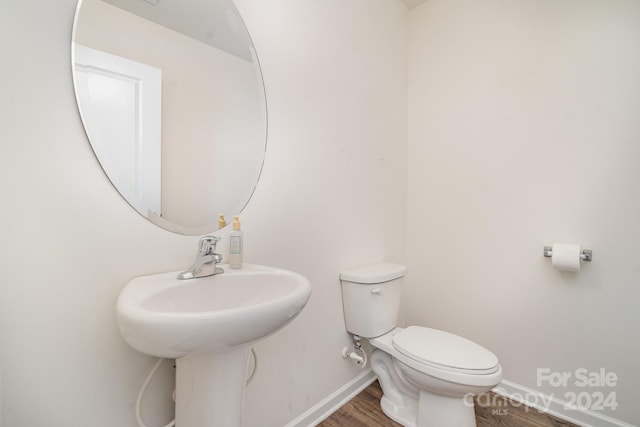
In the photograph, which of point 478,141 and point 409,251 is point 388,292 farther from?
point 478,141

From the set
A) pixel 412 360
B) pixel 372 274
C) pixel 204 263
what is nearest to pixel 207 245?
pixel 204 263

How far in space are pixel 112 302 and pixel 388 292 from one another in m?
1.18

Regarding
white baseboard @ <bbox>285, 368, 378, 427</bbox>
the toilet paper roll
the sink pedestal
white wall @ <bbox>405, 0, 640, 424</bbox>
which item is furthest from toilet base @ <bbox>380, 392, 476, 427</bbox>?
the sink pedestal

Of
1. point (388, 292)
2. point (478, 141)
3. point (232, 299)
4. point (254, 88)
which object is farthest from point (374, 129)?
point (232, 299)

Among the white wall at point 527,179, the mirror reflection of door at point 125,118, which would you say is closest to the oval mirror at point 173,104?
the mirror reflection of door at point 125,118

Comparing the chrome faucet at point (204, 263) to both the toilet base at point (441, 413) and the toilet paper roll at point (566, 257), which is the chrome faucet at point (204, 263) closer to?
the toilet base at point (441, 413)

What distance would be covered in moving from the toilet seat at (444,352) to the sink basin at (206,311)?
2.39 ft

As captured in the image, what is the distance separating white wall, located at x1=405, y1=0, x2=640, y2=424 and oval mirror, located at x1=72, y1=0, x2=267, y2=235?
1.28m

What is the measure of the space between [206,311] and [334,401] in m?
1.08

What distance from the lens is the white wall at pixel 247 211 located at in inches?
26.2

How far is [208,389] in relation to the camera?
2.49 feet

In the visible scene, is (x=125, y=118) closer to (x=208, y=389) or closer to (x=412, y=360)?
(x=208, y=389)

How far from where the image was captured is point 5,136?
64cm

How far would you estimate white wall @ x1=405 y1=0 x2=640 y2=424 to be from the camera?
1.31 m
